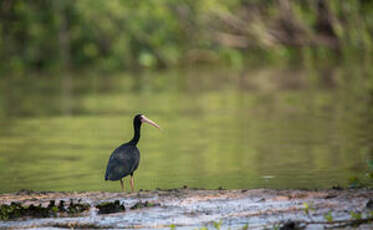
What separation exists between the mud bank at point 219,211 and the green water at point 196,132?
183 centimetres

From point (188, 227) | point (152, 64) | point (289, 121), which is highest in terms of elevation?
point (152, 64)

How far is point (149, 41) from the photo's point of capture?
137 feet

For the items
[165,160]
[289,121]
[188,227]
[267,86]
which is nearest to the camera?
[188,227]

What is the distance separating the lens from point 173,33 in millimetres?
43812

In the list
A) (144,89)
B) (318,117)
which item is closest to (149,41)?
(144,89)

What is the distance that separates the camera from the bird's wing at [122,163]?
9695mm

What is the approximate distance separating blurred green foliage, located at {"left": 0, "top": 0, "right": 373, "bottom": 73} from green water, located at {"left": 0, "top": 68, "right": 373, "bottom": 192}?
28.8 ft

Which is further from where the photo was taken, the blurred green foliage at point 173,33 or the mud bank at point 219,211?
the blurred green foliage at point 173,33

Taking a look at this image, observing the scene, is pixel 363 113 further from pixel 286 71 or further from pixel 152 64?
pixel 152 64

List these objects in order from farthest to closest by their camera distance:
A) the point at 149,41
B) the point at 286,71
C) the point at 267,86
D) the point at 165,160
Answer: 1. the point at 149,41
2. the point at 286,71
3. the point at 267,86
4. the point at 165,160

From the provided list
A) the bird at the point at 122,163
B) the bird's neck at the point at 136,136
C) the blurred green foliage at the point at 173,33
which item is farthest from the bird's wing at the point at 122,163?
the blurred green foliage at the point at 173,33

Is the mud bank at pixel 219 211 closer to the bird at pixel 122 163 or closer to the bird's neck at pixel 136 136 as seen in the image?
the bird at pixel 122 163

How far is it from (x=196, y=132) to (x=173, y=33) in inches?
1039

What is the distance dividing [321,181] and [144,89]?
18.6 metres
